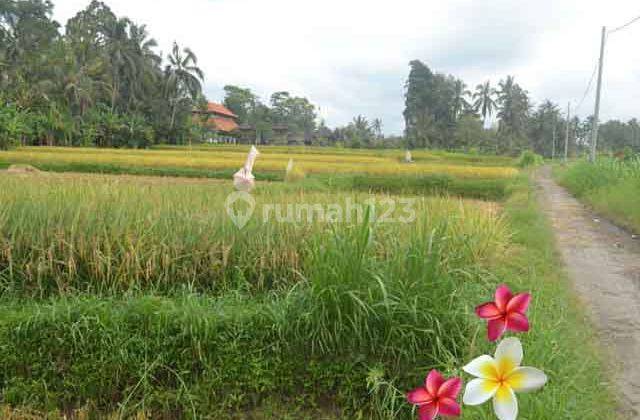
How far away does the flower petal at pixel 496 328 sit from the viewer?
1.03 m

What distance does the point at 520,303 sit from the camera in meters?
1.05

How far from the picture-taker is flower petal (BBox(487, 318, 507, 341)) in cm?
103

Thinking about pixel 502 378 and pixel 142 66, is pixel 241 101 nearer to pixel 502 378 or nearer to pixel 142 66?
pixel 142 66

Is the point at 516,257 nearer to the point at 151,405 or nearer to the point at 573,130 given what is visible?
the point at 151,405

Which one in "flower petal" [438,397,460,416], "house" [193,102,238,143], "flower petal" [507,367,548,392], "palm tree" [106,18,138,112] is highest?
"palm tree" [106,18,138,112]

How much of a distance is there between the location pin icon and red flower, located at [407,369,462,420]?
10.6 feet

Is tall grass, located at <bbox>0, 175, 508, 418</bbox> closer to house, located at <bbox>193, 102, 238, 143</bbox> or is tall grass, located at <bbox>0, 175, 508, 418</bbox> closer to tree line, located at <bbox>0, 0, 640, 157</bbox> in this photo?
tree line, located at <bbox>0, 0, 640, 157</bbox>

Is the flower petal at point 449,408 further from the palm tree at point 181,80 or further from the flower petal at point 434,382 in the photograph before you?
the palm tree at point 181,80

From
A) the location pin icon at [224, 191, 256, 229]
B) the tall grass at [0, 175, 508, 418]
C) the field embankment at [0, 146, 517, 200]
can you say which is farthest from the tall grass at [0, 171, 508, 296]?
the field embankment at [0, 146, 517, 200]

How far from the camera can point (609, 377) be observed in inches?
102

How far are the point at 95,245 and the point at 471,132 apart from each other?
43.8 meters

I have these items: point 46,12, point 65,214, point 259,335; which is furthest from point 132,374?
point 46,12

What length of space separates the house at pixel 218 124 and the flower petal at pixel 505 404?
40886 millimetres

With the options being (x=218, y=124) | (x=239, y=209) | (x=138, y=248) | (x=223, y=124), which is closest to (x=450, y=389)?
(x=138, y=248)
